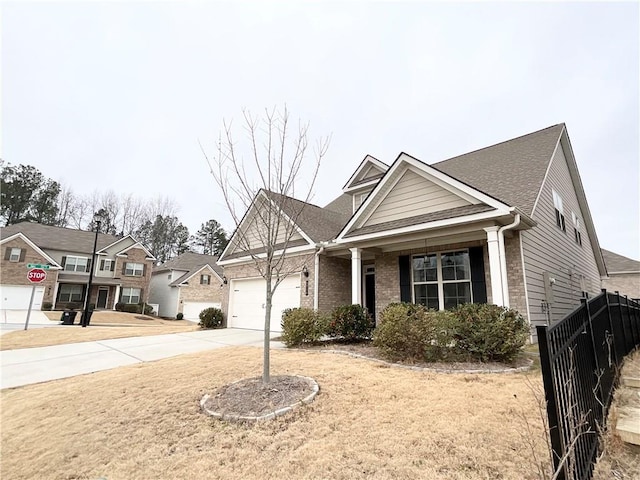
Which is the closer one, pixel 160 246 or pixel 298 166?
pixel 298 166

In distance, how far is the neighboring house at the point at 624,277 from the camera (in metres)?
20.4

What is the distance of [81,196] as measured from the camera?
40625 millimetres

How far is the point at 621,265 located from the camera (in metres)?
21.5

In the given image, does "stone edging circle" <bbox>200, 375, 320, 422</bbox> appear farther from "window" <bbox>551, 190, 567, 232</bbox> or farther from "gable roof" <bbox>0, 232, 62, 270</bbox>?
"gable roof" <bbox>0, 232, 62, 270</bbox>

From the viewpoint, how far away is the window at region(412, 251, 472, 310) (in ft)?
28.9

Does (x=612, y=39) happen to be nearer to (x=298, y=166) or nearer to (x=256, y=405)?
(x=298, y=166)

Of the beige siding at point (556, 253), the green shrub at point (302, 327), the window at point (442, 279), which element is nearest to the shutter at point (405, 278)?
the window at point (442, 279)

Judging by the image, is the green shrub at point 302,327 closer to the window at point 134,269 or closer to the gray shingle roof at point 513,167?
the gray shingle roof at point 513,167

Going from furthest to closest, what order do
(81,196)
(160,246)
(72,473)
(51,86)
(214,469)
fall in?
(160,246) < (81,196) < (51,86) < (72,473) < (214,469)

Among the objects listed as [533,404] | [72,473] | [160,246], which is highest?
[160,246]

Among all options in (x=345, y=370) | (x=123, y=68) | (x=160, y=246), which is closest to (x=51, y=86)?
(x=123, y=68)

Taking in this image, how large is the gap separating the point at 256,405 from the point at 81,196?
48.2 metres

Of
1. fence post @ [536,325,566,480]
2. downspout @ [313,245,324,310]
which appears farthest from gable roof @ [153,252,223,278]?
fence post @ [536,325,566,480]

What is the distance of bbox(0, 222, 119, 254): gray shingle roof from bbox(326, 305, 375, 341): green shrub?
99.8 ft
